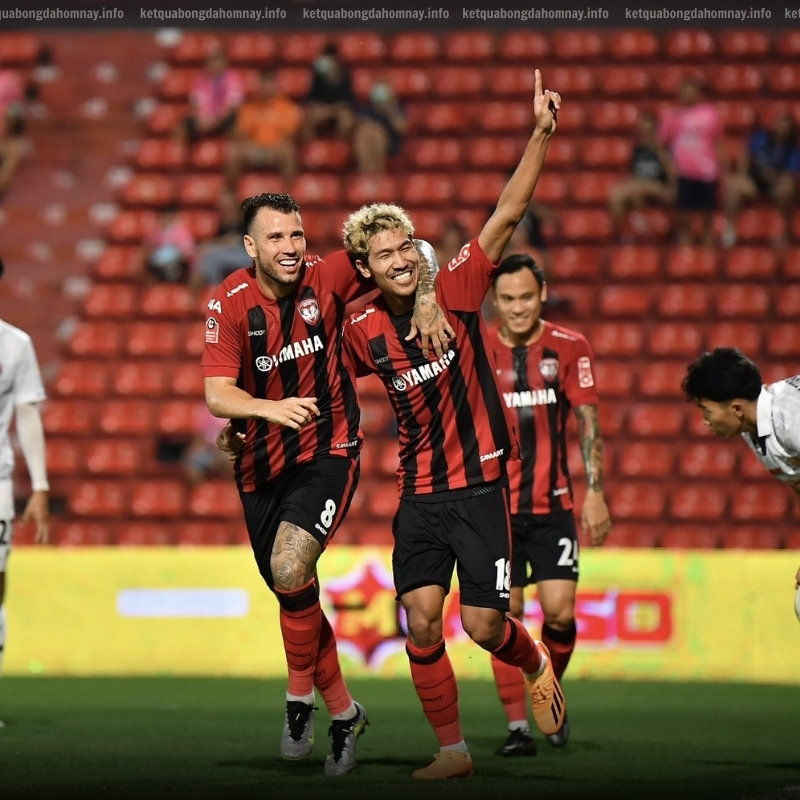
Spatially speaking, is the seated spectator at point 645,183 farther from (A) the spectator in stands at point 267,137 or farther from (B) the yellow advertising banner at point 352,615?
(B) the yellow advertising banner at point 352,615

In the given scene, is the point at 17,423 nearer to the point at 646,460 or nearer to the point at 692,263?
the point at 646,460

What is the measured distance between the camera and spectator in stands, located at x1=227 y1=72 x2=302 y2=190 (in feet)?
46.2

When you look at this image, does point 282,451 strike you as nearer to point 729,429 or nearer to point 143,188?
point 729,429

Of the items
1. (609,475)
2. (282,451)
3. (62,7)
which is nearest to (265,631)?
(282,451)

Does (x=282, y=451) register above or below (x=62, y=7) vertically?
below

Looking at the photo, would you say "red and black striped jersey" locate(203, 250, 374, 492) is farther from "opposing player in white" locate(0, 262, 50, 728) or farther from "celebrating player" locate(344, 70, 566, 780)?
"opposing player in white" locate(0, 262, 50, 728)

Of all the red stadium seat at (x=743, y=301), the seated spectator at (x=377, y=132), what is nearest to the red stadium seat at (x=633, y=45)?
the seated spectator at (x=377, y=132)

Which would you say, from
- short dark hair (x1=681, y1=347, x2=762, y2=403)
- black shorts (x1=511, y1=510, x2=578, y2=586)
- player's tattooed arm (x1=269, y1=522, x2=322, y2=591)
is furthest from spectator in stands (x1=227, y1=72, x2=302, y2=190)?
short dark hair (x1=681, y1=347, x2=762, y2=403)

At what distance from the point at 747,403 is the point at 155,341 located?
8.86 metres

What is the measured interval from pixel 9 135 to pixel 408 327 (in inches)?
430

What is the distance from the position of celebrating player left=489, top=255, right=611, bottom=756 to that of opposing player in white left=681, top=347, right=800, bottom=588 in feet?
4.59

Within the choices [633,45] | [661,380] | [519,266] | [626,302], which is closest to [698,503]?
[661,380]

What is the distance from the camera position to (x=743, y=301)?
12773mm

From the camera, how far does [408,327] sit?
5391 mm
